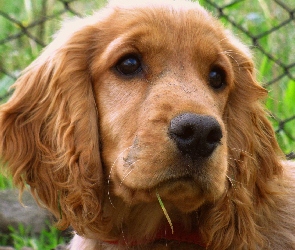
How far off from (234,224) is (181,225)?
274mm

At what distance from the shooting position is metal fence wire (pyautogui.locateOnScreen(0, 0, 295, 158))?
17.5 ft

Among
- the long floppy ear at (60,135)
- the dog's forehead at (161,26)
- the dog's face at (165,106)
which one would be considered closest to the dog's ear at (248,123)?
the dog's face at (165,106)

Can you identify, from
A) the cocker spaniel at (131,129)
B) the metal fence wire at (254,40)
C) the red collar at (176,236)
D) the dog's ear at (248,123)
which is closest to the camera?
the cocker spaniel at (131,129)

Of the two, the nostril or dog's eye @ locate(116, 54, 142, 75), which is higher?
dog's eye @ locate(116, 54, 142, 75)

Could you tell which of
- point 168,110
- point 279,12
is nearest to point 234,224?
point 168,110

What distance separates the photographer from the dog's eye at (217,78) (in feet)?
11.0

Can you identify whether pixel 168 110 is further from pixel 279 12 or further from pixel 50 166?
pixel 279 12

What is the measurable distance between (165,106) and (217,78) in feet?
1.76

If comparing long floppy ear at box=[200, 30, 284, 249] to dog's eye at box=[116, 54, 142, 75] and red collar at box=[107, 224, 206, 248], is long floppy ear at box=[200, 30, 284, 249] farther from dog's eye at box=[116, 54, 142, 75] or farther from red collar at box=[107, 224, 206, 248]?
dog's eye at box=[116, 54, 142, 75]

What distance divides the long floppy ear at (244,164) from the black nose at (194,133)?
0.51 m

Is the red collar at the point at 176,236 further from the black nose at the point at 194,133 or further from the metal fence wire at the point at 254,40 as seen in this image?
the metal fence wire at the point at 254,40

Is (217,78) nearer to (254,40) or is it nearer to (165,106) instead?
(165,106)

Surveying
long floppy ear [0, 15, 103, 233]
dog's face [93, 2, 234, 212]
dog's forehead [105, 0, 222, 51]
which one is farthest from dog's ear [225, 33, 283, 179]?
long floppy ear [0, 15, 103, 233]

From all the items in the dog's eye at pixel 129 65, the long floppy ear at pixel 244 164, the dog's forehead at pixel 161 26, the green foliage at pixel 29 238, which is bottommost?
the green foliage at pixel 29 238
